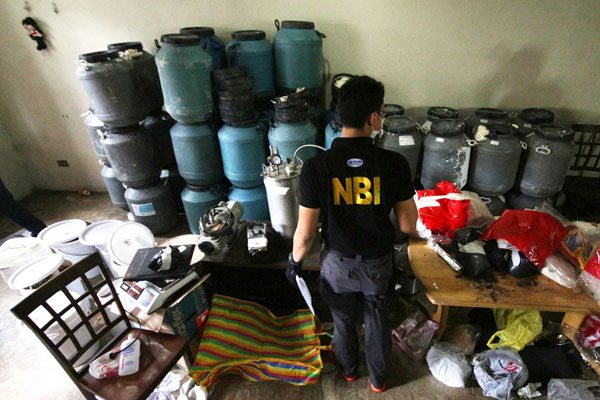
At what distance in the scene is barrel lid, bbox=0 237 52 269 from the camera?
2.15m

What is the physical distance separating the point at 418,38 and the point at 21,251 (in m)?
3.44

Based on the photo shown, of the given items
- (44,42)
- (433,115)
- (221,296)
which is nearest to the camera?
(221,296)

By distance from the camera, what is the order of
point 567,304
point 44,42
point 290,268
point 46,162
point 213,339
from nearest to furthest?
point 567,304, point 290,268, point 213,339, point 44,42, point 46,162

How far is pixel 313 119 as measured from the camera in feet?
9.78

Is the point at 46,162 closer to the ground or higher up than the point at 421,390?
higher up

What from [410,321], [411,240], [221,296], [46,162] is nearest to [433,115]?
[411,240]

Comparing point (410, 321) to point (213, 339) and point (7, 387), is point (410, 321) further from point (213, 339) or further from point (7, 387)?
point (7, 387)

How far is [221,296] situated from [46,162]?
3.45m

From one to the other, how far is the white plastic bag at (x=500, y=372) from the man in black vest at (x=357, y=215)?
1.68 feet

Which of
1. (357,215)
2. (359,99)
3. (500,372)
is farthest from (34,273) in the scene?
(500,372)

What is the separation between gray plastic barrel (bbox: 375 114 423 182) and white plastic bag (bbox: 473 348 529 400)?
1396 mm

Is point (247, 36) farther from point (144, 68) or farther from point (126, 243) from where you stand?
point (126, 243)

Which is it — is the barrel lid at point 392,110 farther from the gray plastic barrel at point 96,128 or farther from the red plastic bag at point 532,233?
the gray plastic barrel at point 96,128

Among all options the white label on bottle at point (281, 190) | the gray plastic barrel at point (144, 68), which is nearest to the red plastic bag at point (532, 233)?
the white label on bottle at point (281, 190)
